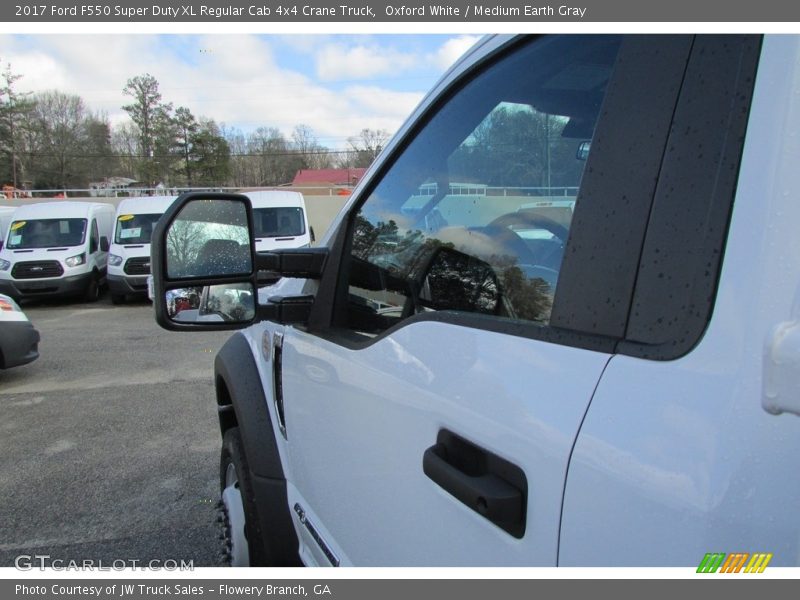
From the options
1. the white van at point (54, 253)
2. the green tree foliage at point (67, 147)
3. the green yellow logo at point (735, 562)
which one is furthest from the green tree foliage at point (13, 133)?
the green yellow logo at point (735, 562)

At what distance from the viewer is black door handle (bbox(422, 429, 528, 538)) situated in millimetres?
929

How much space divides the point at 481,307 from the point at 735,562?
0.65 meters

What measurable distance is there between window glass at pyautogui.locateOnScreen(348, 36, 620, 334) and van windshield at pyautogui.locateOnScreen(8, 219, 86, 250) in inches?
581

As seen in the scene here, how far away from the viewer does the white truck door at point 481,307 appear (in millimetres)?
890

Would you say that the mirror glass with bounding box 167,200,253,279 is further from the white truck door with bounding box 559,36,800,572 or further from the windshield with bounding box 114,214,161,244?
the windshield with bounding box 114,214,161,244

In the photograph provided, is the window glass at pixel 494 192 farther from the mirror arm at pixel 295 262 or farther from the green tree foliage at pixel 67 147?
the green tree foliage at pixel 67 147

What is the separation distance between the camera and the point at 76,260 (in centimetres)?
1354

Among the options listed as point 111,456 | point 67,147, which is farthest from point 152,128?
point 111,456

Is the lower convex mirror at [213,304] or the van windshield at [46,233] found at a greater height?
the lower convex mirror at [213,304]

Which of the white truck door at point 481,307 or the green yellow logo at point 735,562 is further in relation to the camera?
the white truck door at point 481,307

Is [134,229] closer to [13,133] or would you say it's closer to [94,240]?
[94,240]

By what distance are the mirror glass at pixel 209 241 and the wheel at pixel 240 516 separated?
2.97 ft

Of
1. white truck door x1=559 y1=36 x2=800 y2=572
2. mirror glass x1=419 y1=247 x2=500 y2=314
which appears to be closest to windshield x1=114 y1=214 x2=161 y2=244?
mirror glass x1=419 y1=247 x2=500 y2=314

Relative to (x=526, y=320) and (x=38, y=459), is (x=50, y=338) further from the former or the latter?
(x=526, y=320)
